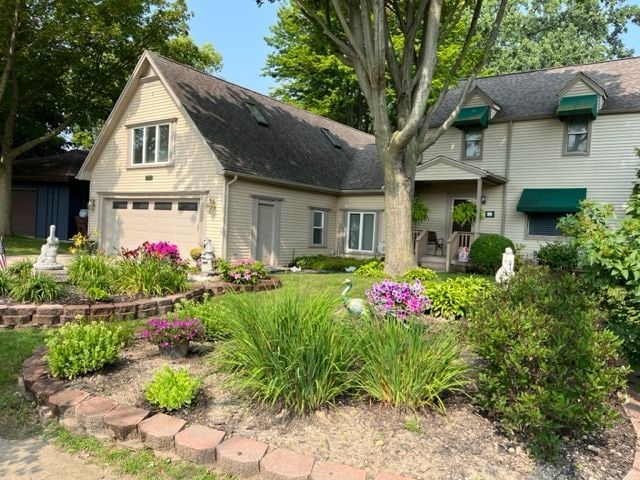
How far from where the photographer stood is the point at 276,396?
11.0 feet

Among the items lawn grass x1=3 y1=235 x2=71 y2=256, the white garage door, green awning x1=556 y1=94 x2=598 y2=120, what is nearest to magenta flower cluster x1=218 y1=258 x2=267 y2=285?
the white garage door

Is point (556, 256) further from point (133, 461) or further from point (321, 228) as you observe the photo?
point (133, 461)

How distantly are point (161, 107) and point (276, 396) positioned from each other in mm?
13903

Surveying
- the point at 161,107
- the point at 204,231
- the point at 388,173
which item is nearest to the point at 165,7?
the point at 161,107

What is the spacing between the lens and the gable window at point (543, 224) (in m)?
14.8

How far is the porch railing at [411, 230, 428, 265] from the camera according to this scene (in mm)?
15031

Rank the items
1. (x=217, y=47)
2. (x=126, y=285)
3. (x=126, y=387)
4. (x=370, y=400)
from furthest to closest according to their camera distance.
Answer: (x=217, y=47), (x=126, y=285), (x=126, y=387), (x=370, y=400)

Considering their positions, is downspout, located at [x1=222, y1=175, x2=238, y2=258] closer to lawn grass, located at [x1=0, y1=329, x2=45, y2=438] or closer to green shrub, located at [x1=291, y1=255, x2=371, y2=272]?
green shrub, located at [x1=291, y1=255, x2=371, y2=272]

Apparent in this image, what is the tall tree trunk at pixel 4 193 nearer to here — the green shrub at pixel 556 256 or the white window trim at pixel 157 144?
the white window trim at pixel 157 144

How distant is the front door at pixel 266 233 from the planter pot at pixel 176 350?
32.9ft

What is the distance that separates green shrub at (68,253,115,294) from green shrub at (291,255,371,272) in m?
7.40

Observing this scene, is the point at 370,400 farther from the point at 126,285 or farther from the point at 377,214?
the point at 377,214

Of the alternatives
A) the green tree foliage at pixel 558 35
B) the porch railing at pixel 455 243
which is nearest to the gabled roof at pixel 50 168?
the porch railing at pixel 455 243

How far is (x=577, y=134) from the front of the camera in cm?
1453
